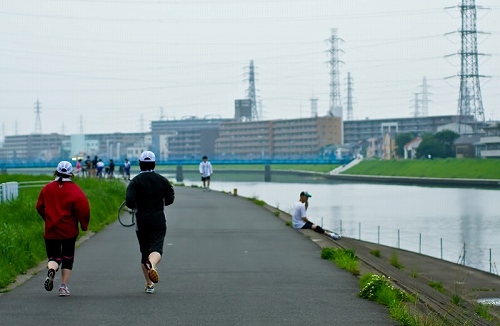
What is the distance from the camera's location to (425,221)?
44.8 meters

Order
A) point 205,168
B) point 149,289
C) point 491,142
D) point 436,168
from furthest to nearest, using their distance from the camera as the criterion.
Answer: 1. point 491,142
2. point 436,168
3. point 205,168
4. point 149,289

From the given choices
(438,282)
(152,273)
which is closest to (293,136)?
(438,282)

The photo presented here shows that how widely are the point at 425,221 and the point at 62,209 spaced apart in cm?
3687

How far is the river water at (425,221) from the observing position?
1249 inches

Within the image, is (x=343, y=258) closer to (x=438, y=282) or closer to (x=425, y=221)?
(x=438, y=282)

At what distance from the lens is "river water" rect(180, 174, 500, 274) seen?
31719 millimetres

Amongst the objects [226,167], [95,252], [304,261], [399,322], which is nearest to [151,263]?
[399,322]

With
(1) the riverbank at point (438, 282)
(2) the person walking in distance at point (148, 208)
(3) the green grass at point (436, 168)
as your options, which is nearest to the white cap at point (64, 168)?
(2) the person walking in distance at point (148, 208)

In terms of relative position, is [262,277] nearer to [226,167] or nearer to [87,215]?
[87,215]

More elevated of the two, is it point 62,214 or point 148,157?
point 148,157

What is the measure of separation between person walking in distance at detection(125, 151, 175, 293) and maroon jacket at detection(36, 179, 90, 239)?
546 mm

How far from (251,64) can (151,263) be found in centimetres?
15966

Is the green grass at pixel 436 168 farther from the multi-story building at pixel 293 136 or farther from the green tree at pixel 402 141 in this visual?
the multi-story building at pixel 293 136

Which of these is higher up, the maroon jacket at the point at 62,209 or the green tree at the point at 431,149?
the maroon jacket at the point at 62,209
